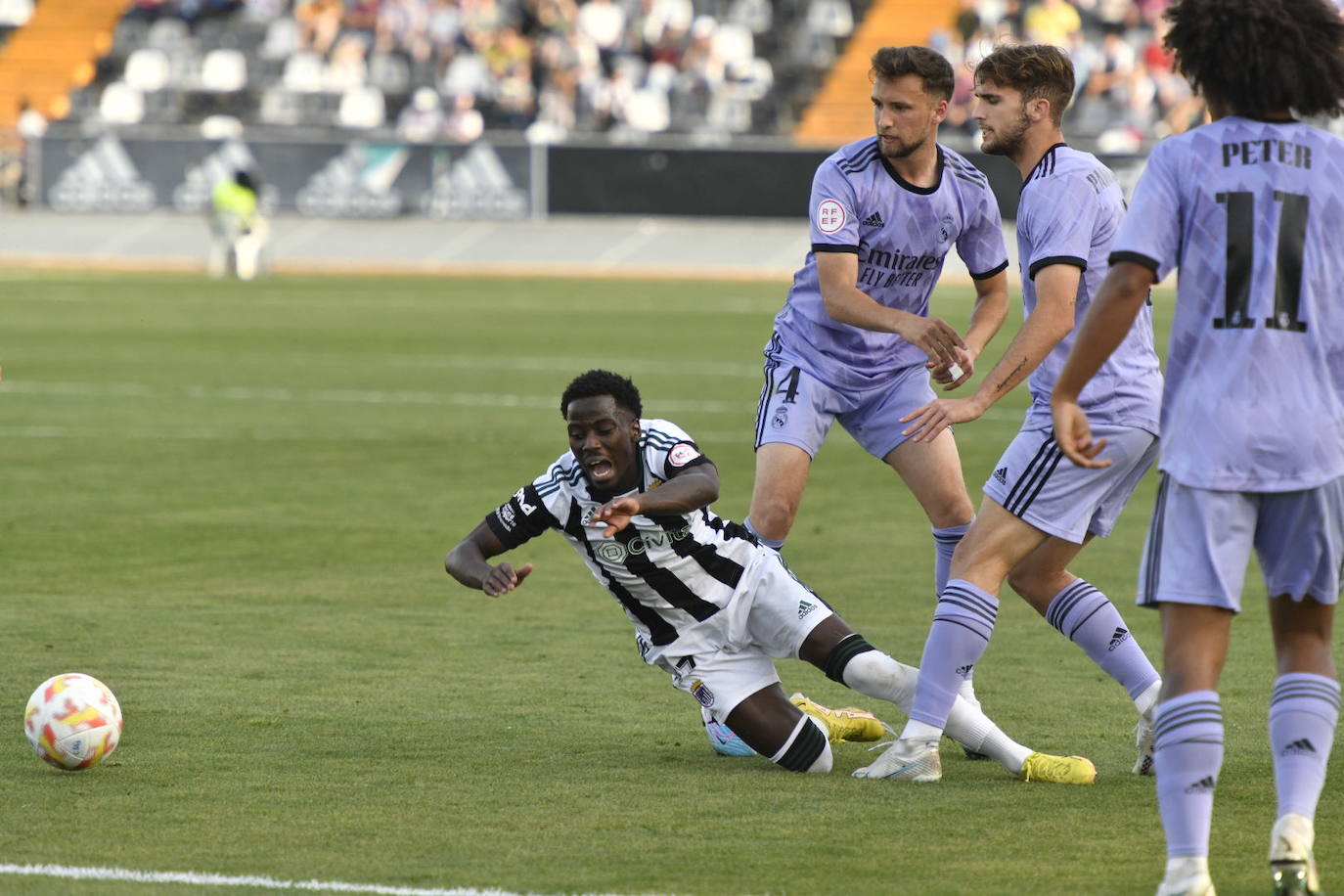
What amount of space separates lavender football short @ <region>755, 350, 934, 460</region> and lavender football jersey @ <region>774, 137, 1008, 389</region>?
0.04 metres

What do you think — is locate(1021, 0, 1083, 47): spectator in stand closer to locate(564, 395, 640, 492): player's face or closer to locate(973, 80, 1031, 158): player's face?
locate(973, 80, 1031, 158): player's face

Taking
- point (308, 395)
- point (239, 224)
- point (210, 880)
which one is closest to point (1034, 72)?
point (210, 880)

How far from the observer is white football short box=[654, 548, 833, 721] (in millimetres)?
6414

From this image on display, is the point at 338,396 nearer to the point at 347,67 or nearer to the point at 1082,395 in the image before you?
the point at 1082,395

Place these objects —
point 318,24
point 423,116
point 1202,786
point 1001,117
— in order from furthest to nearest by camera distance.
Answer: point 318,24, point 423,116, point 1001,117, point 1202,786

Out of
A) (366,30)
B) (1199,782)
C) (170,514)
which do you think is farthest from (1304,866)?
(366,30)

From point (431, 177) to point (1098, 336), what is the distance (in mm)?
34068

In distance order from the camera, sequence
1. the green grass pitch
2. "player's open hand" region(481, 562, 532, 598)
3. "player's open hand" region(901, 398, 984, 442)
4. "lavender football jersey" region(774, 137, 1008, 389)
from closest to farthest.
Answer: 1. the green grass pitch
2. "player's open hand" region(481, 562, 532, 598)
3. "player's open hand" region(901, 398, 984, 442)
4. "lavender football jersey" region(774, 137, 1008, 389)

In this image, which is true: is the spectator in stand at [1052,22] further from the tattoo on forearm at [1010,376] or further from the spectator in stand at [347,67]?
the tattoo on forearm at [1010,376]

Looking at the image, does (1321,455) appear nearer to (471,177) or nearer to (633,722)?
(633,722)

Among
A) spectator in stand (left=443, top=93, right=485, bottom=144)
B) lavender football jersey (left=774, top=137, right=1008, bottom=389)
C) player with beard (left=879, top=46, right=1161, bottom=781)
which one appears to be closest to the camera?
player with beard (left=879, top=46, right=1161, bottom=781)

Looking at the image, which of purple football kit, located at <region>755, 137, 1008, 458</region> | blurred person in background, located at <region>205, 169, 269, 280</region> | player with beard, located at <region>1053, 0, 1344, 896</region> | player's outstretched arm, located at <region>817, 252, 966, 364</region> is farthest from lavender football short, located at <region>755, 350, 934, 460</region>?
blurred person in background, located at <region>205, 169, 269, 280</region>

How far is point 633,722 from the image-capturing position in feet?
23.0

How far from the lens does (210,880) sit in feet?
15.7
